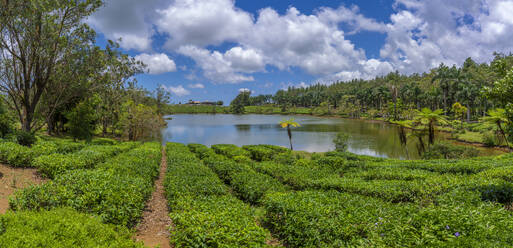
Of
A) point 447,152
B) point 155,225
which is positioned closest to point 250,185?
point 155,225

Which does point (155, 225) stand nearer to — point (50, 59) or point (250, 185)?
point (250, 185)

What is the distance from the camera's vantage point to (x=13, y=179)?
30.7 ft

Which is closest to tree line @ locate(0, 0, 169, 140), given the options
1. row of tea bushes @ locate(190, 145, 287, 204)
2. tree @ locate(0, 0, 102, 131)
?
tree @ locate(0, 0, 102, 131)

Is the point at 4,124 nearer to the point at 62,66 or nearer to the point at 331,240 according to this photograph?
the point at 62,66

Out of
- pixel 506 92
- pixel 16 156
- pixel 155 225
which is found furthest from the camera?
pixel 16 156

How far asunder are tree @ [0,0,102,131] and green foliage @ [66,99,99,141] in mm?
4332

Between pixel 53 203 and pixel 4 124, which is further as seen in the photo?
pixel 4 124

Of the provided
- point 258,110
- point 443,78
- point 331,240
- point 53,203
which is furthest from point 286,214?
point 258,110

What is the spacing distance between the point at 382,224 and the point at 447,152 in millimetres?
24654

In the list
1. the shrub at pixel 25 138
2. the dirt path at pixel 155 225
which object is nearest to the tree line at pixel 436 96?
the dirt path at pixel 155 225

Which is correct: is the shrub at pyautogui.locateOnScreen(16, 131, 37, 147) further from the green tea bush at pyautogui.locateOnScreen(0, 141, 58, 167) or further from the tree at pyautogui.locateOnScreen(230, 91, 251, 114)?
the tree at pyautogui.locateOnScreen(230, 91, 251, 114)

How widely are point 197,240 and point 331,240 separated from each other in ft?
9.84

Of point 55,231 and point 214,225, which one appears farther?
point 214,225

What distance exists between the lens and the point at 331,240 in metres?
5.30
